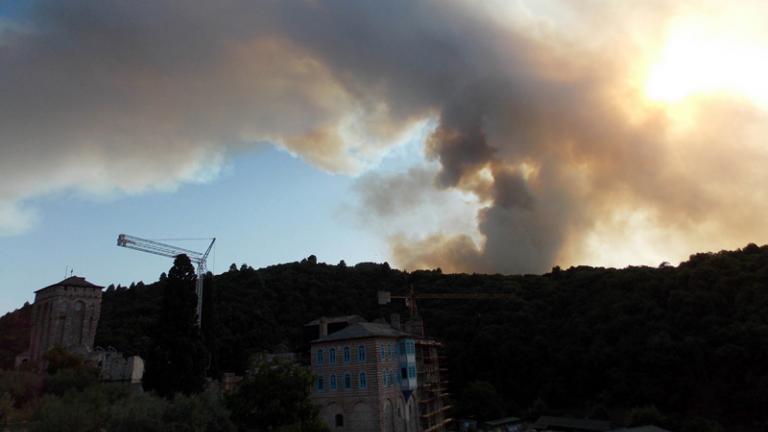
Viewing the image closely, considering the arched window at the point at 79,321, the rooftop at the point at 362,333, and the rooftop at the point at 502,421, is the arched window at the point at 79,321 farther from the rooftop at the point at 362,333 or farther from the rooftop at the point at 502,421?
the rooftop at the point at 502,421

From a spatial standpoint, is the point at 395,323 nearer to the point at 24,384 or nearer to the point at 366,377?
the point at 366,377

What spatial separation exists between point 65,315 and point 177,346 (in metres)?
40.9

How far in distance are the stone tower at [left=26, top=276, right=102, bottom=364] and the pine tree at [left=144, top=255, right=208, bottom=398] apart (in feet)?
120

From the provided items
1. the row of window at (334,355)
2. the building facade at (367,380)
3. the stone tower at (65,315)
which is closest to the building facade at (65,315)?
the stone tower at (65,315)

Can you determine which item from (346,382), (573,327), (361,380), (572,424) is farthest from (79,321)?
(573,327)

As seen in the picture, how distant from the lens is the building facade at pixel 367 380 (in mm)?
53375

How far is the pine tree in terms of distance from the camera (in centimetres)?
4134

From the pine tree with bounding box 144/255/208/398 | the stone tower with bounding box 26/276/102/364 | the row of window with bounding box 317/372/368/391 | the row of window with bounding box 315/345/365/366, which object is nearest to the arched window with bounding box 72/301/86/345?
the stone tower with bounding box 26/276/102/364

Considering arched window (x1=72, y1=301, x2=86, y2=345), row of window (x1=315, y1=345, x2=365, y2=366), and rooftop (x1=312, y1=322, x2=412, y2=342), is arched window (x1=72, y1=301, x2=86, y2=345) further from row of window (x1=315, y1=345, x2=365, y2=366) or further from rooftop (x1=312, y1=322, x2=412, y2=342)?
rooftop (x1=312, y1=322, x2=412, y2=342)

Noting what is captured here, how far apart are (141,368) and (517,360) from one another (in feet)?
198

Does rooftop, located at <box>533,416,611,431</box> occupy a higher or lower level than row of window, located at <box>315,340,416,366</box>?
lower

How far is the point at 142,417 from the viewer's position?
26672mm

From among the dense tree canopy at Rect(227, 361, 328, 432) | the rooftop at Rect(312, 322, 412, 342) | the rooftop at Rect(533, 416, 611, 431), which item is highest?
the rooftop at Rect(312, 322, 412, 342)

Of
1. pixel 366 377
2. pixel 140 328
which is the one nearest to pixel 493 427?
pixel 366 377
